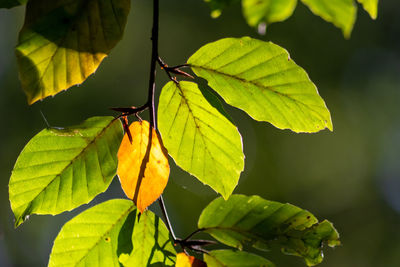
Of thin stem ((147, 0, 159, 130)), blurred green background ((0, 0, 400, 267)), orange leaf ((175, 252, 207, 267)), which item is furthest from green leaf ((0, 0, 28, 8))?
blurred green background ((0, 0, 400, 267))

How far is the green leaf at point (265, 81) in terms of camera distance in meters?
0.70

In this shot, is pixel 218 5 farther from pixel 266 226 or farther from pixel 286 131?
pixel 286 131

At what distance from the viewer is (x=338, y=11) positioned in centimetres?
57

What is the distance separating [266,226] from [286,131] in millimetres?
5953

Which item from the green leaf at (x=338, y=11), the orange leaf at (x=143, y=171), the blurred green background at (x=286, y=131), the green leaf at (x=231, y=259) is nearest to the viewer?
the green leaf at (x=338, y=11)

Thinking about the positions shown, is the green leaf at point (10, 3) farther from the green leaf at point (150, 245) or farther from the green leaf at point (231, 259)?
the green leaf at point (231, 259)

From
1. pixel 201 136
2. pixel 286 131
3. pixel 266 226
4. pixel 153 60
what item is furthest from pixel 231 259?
pixel 286 131

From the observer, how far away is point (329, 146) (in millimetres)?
7465

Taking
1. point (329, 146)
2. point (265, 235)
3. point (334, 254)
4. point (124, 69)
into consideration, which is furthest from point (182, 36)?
point (265, 235)

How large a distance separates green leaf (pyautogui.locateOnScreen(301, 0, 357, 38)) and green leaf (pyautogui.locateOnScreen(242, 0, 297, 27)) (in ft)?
0.16

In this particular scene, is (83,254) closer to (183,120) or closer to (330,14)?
(183,120)

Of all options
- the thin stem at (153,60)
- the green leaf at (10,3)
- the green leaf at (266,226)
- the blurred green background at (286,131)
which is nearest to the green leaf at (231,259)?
the green leaf at (266,226)

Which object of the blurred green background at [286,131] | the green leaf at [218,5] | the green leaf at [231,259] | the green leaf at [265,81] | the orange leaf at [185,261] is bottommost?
the blurred green background at [286,131]

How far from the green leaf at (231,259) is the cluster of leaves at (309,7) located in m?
0.38
